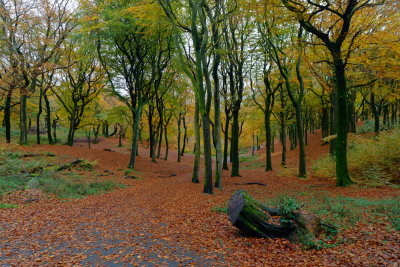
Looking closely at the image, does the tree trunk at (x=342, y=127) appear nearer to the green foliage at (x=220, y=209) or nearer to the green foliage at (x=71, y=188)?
the green foliage at (x=220, y=209)

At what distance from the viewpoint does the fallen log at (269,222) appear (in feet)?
17.8

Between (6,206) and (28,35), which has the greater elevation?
(28,35)

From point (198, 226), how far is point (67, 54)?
2381 cm

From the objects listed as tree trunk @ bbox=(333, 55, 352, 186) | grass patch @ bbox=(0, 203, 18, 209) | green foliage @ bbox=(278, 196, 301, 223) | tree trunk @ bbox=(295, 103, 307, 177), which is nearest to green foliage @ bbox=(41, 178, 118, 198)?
grass patch @ bbox=(0, 203, 18, 209)

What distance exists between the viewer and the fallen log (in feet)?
17.8

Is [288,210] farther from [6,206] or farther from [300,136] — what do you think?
[300,136]

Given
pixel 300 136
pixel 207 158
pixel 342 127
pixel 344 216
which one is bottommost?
pixel 344 216

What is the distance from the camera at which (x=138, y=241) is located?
5910 millimetres

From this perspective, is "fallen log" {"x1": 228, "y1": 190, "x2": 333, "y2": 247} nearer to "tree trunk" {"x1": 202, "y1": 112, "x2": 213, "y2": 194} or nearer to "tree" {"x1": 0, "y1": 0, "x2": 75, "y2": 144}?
"tree trunk" {"x1": 202, "y1": 112, "x2": 213, "y2": 194}

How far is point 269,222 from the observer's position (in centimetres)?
590

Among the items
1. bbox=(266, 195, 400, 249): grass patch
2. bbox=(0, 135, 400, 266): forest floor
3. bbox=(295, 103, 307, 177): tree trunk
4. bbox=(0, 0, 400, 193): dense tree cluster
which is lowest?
bbox=(0, 135, 400, 266): forest floor

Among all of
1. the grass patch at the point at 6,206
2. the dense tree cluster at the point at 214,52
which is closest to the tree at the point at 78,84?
the dense tree cluster at the point at 214,52

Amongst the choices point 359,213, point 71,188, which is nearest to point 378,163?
point 359,213

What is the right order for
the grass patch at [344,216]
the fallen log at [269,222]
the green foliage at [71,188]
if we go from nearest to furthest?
the grass patch at [344,216] < the fallen log at [269,222] < the green foliage at [71,188]
